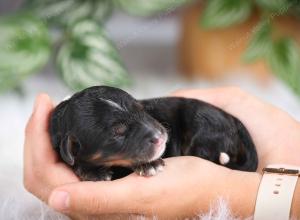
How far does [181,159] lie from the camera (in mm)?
1280

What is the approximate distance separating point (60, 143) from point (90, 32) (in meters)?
1.04

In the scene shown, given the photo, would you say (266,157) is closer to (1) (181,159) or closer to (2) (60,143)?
(1) (181,159)

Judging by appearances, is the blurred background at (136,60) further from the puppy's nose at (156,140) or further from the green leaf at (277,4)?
the puppy's nose at (156,140)

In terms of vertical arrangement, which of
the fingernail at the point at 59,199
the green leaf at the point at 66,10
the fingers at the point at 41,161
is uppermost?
the green leaf at the point at 66,10

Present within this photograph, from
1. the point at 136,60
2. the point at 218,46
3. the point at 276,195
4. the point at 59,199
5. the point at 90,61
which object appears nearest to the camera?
the point at 59,199

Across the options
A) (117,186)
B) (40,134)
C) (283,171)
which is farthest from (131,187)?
(283,171)

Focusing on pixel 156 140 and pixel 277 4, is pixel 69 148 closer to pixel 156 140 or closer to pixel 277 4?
pixel 156 140

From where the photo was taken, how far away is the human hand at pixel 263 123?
1.51 meters

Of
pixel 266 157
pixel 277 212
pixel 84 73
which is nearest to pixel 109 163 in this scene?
pixel 277 212

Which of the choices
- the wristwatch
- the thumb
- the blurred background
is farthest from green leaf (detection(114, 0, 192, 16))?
the thumb

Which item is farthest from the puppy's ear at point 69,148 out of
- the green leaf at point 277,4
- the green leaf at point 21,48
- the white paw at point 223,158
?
the green leaf at point 277,4

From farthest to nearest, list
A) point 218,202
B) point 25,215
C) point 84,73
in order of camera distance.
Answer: point 84,73 → point 25,215 → point 218,202

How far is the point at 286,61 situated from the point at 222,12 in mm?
309

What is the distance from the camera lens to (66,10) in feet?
8.03
